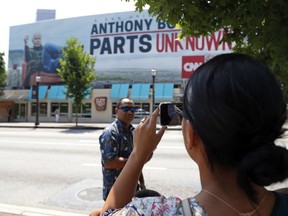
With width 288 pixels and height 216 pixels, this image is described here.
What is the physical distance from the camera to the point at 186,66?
1400 inches

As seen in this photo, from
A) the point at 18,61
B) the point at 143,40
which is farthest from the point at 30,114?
the point at 143,40

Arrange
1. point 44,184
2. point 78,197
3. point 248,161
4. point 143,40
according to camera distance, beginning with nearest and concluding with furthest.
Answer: point 248,161 < point 78,197 < point 44,184 < point 143,40

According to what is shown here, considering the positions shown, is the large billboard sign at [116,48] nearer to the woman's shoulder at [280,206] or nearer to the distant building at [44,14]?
the woman's shoulder at [280,206]

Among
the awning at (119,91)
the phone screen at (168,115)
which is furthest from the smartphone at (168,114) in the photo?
the awning at (119,91)

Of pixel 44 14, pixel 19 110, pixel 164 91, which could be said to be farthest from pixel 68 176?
pixel 44 14

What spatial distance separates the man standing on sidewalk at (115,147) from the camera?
3453mm

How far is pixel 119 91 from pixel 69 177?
27915mm

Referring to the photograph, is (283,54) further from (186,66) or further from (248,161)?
(186,66)

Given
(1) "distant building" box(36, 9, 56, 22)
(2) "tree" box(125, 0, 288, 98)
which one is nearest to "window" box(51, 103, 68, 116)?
(2) "tree" box(125, 0, 288, 98)

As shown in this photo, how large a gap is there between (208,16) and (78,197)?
476 centimetres

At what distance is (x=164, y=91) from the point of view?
33625 mm

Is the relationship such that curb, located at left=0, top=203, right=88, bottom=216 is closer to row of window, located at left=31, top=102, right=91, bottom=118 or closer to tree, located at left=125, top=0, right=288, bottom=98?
tree, located at left=125, top=0, right=288, bottom=98

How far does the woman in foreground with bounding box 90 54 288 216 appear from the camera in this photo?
102 centimetres

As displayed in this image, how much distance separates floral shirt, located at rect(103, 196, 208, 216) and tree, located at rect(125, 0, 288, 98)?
158 cm
